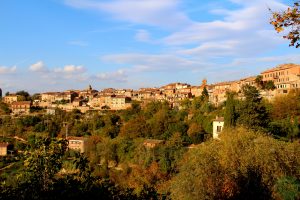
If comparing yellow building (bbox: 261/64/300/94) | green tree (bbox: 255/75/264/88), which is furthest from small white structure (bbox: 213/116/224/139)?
green tree (bbox: 255/75/264/88)

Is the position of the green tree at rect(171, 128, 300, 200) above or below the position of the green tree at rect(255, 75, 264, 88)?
below

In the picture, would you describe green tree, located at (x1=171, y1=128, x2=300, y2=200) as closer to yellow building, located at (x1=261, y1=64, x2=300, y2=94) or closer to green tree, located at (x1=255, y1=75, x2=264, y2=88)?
yellow building, located at (x1=261, y1=64, x2=300, y2=94)

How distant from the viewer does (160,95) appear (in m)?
67.6

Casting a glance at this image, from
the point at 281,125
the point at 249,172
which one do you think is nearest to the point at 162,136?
the point at 281,125

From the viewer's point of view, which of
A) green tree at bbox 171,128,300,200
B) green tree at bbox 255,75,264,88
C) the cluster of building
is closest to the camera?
green tree at bbox 171,128,300,200

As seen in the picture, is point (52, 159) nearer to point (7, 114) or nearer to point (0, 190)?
point (0, 190)

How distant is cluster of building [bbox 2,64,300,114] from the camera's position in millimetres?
42081

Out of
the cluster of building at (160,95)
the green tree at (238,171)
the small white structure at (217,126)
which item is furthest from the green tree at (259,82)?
the green tree at (238,171)

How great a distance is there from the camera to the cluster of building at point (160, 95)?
42.1 meters

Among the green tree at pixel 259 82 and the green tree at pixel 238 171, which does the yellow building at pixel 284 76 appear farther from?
the green tree at pixel 238 171

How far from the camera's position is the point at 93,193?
4633mm

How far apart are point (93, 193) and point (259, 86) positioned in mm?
42858

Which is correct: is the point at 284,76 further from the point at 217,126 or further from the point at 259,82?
the point at 217,126

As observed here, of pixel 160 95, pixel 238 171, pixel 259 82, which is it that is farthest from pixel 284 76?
pixel 238 171
